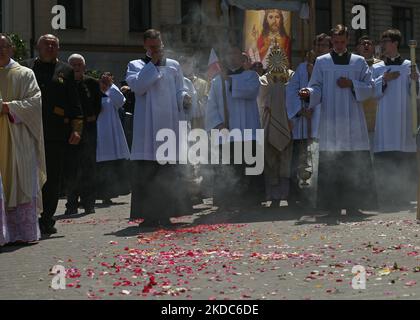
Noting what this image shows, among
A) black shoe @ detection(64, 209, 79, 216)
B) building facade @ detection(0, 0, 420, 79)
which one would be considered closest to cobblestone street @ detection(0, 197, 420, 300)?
black shoe @ detection(64, 209, 79, 216)

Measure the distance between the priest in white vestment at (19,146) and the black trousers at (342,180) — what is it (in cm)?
342

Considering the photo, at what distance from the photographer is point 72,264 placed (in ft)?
26.5

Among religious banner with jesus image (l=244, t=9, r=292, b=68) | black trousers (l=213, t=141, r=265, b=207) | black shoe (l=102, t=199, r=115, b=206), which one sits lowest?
black shoe (l=102, t=199, r=115, b=206)

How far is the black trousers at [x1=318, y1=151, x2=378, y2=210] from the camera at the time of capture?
11.5 meters

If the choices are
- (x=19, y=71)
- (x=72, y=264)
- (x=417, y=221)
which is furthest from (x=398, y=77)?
(x=72, y=264)

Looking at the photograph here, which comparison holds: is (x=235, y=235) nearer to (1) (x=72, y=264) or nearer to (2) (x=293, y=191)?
(1) (x=72, y=264)

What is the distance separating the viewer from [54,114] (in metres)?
10.7

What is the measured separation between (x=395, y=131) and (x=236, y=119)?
2.23m

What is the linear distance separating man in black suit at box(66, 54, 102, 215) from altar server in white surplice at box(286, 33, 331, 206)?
2.79 m

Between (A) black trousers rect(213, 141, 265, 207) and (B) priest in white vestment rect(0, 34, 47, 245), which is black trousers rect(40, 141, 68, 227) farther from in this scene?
(A) black trousers rect(213, 141, 265, 207)

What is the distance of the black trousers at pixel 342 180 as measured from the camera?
11453 millimetres

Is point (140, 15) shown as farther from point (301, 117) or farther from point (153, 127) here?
point (153, 127)

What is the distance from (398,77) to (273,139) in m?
1.88

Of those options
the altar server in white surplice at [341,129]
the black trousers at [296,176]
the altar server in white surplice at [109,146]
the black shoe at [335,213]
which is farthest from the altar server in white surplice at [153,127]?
the altar server in white surplice at [109,146]
